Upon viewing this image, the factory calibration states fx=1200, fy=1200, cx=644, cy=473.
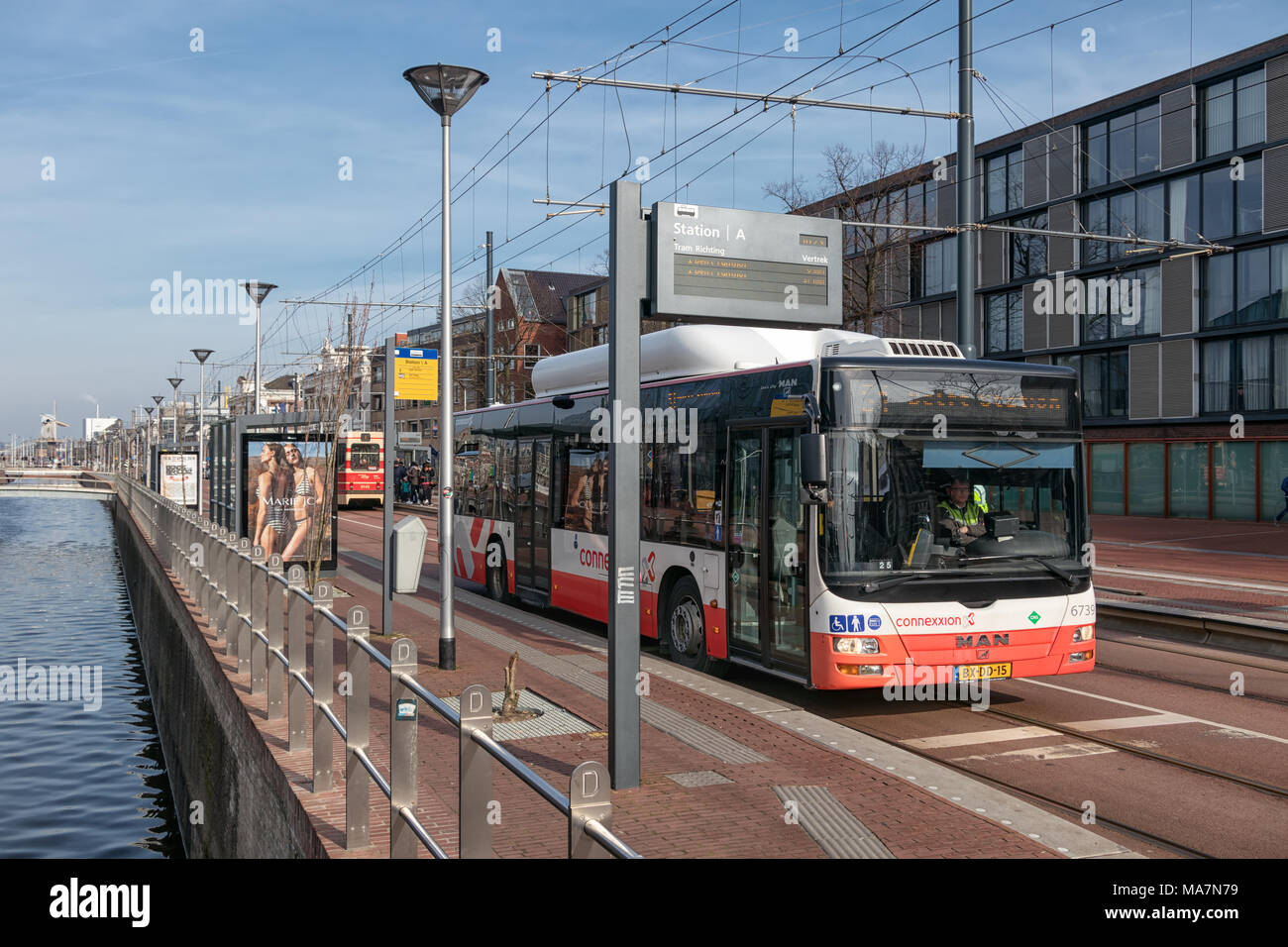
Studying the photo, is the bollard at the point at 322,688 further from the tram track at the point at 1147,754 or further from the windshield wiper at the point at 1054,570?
the tram track at the point at 1147,754

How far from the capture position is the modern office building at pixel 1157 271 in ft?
116

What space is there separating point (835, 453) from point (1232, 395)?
3254cm

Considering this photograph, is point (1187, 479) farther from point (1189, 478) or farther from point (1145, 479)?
point (1145, 479)

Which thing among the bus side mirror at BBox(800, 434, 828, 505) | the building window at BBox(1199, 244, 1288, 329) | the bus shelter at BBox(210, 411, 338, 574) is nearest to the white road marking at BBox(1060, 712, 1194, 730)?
the bus side mirror at BBox(800, 434, 828, 505)

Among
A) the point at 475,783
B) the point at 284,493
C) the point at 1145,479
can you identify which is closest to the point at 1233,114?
the point at 1145,479

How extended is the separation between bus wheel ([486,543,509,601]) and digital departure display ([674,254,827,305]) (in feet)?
32.5

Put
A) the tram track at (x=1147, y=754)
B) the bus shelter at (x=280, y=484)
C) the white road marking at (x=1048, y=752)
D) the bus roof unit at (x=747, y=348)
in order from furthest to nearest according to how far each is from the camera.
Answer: the bus shelter at (x=280, y=484) < the bus roof unit at (x=747, y=348) < the white road marking at (x=1048, y=752) < the tram track at (x=1147, y=754)

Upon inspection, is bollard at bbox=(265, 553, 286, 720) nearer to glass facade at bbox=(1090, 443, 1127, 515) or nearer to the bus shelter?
the bus shelter

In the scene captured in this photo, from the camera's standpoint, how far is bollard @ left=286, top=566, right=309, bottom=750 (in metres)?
7.04

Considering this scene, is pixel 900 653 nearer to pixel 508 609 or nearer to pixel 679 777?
pixel 679 777

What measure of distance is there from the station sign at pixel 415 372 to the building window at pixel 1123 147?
32.5 meters

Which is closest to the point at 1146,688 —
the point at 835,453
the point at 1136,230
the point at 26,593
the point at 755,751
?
the point at 835,453

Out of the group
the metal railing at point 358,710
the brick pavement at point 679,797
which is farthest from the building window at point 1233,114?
the metal railing at point 358,710

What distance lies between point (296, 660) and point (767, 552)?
4.16 metres
